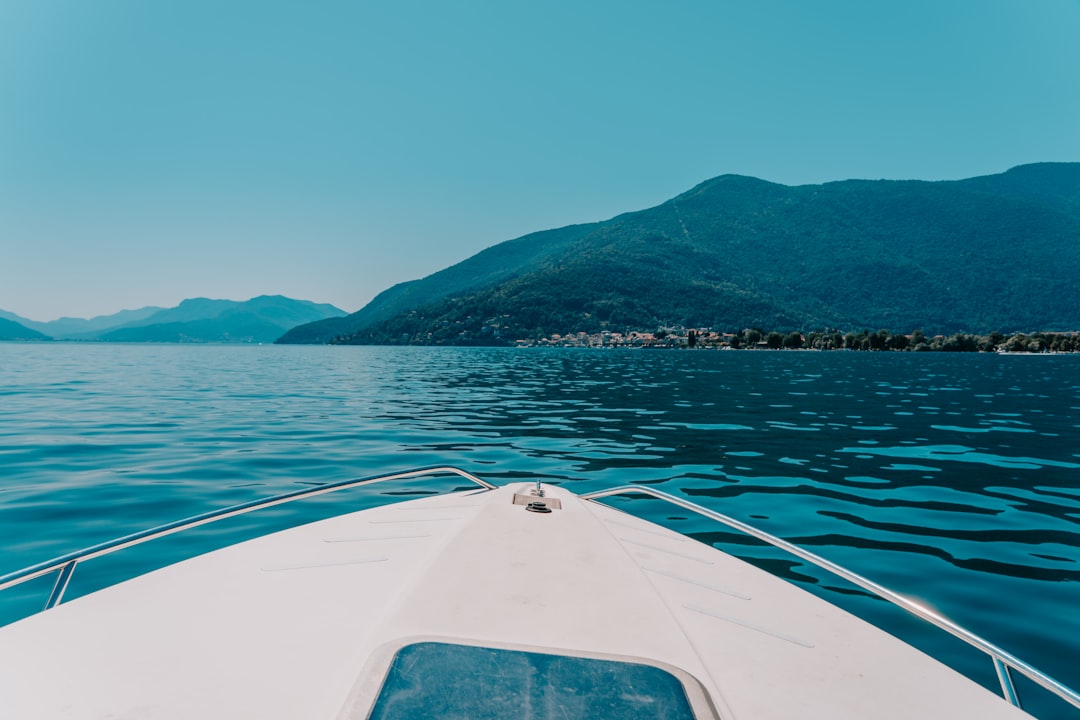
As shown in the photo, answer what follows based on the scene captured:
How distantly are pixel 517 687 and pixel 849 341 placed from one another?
130 m

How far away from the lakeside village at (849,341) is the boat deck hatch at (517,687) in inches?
4634

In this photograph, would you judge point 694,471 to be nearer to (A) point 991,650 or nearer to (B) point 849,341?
(A) point 991,650

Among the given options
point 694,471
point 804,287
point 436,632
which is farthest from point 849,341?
point 436,632

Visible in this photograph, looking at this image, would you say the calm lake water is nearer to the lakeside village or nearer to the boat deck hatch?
the boat deck hatch

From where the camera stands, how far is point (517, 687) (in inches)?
72.1

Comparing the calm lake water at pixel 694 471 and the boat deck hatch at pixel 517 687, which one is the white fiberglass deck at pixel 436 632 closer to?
the boat deck hatch at pixel 517 687

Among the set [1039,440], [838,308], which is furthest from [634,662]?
[838,308]

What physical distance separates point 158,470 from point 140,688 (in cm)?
873

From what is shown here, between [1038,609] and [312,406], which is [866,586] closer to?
[1038,609]

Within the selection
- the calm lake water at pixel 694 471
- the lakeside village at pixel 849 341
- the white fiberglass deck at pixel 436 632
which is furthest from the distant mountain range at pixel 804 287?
the white fiberglass deck at pixel 436 632

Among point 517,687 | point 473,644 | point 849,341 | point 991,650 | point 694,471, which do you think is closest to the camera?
point 517,687

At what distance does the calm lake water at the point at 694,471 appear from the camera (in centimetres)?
516

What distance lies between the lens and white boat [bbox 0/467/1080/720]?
1.84m

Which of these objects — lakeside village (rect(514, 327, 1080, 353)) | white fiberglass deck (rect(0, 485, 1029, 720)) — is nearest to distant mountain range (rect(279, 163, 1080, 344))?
lakeside village (rect(514, 327, 1080, 353))
